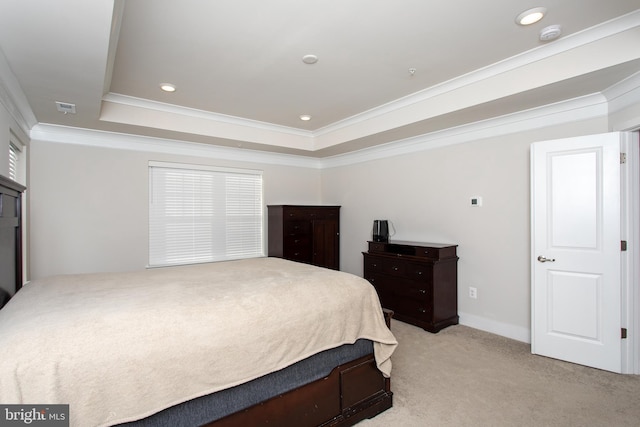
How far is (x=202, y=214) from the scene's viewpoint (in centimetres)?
472

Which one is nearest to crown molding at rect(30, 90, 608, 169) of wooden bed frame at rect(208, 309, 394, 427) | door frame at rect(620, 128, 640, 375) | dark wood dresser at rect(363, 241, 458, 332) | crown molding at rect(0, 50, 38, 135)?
crown molding at rect(0, 50, 38, 135)

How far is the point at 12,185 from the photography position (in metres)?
2.19

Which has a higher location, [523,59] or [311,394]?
[523,59]

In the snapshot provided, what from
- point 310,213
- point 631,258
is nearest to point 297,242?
point 310,213

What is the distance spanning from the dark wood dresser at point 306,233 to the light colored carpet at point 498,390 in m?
2.31

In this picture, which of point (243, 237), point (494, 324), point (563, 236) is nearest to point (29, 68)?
point (243, 237)

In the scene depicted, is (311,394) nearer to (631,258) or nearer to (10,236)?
(10,236)

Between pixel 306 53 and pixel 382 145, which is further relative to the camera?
pixel 382 145

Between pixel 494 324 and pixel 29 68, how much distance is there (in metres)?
4.78

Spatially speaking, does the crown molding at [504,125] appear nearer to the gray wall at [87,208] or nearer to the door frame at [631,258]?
the door frame at [631,258]

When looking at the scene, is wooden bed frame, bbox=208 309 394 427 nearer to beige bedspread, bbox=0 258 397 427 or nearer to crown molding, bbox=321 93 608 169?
beige bedspread, bbox=0 258 397 427

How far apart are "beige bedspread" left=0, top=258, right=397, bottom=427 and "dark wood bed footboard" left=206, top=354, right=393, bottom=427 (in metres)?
0.17

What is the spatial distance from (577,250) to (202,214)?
4408 mm

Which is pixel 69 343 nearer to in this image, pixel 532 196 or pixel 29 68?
pixel 29 68
